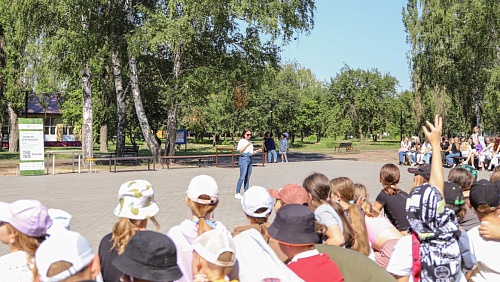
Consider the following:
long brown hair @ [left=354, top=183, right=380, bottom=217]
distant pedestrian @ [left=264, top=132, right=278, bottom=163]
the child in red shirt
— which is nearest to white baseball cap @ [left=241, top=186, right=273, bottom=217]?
the child in red shirt

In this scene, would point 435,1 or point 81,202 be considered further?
point 435,1

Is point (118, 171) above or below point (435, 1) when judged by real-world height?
below

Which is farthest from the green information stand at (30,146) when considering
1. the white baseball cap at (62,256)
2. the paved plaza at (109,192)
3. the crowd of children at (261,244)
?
the white baseball cap at (62,256)

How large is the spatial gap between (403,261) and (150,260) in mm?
1827

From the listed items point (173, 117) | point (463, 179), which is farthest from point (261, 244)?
point (173, 117)

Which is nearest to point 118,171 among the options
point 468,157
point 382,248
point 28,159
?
point 28,159

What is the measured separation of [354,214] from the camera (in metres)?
4.69

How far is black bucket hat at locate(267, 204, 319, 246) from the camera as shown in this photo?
315 cm

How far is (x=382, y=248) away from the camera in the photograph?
477 cm

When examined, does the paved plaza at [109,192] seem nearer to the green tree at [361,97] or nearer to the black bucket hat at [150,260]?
the black bucket hat at [150,260]

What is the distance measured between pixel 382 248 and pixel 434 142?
3.43ft

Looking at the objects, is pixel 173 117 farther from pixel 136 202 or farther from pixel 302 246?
pixel 302 246

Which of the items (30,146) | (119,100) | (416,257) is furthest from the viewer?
(119,100)

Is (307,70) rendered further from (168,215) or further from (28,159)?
(168,215)
